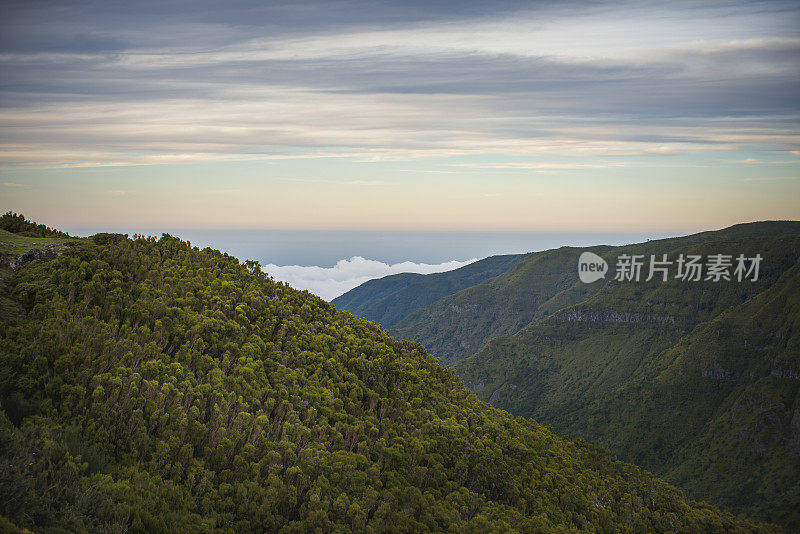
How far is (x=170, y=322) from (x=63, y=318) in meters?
9.19

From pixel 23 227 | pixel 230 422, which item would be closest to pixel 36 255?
pixel 23 227

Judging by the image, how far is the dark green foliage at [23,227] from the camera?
2495 inches

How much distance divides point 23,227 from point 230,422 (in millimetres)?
39160

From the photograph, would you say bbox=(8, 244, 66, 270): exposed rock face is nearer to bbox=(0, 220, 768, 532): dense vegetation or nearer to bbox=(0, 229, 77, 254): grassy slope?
bbox=(0, 229, 77, 254): grassy slope

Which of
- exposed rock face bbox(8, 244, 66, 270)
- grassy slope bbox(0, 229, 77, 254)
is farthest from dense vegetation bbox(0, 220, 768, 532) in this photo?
grassy slope bbox(0, 229, 77, 254)

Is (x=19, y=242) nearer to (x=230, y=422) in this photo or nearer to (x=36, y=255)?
(x=36, y=255)

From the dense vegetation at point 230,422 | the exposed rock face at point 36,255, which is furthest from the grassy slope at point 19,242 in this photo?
the dense vegetation at point 230,422

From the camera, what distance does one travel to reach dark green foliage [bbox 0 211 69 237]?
208ft

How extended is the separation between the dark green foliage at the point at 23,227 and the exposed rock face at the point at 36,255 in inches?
393

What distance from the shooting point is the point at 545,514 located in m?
57.9

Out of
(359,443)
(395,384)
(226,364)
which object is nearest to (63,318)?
(226,364)

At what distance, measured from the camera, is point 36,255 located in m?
53.2

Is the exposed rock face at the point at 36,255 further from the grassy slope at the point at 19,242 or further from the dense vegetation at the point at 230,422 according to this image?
the dense vegetation at the point at 230,422

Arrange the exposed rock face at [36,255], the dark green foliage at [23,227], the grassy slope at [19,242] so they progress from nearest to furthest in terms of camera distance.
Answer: the exposed rock face at [36,255] < the grassy slope at [19,242] < the dark green foliage at [23,227]
